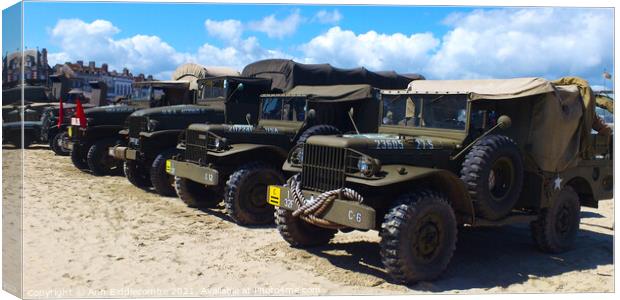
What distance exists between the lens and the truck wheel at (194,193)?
9500 millimetres

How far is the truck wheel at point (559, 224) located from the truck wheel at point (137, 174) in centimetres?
710

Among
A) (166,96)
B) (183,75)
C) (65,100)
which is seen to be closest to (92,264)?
(166,96)

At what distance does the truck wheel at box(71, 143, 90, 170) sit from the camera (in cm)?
1397

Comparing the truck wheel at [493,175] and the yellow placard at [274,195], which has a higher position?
the truck wheel at [493,175]

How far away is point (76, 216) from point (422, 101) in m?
4.85

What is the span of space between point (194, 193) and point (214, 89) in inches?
98.1

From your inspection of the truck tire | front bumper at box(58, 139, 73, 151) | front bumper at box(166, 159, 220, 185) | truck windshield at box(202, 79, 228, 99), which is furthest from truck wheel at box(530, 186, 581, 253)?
front bumper at box(58, 139, 73, 151)

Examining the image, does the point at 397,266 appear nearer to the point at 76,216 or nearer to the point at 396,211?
the point at 396,211

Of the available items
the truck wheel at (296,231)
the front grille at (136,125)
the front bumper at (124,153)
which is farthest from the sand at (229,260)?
the front grille at (136,125)

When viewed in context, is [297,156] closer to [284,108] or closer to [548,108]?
[548,108]

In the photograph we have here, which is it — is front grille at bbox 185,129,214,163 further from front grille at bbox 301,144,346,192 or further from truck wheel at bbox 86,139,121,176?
truck wheel at bbox 86,139,121,176

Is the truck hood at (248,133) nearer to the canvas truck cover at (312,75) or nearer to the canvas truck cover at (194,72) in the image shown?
the canvas truck cover at (312,75)

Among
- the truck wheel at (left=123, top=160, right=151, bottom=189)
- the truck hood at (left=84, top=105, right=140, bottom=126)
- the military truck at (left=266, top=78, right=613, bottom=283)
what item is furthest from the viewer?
the truck hood at (left=84, top=105, right=140, bottom=126)

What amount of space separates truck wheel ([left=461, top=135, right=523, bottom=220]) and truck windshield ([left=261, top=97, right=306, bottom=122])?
143 inches
